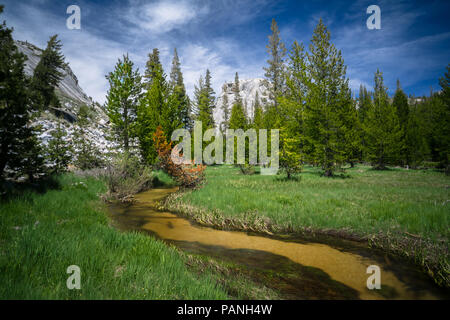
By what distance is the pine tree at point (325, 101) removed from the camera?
17.3 meters

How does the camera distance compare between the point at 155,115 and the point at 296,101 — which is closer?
the point at 296,101

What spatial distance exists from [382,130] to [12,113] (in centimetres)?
3501

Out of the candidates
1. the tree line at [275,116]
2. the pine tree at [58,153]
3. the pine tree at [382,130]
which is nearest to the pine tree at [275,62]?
the tree line at [275,116]

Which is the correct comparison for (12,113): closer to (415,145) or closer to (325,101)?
(325,101)

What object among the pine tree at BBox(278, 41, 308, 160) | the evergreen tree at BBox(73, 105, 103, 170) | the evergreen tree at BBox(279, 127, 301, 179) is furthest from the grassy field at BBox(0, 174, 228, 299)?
the pine tree at BBox(278, 41, 308, 160)

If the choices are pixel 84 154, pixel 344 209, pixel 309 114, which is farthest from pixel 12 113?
pixel 309 114

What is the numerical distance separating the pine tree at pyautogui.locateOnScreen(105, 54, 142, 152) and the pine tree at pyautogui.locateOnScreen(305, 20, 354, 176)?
16928mm

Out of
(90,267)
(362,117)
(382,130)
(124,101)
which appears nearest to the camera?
(90,267)

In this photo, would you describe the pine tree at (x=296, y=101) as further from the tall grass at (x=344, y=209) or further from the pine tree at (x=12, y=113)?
the pine tree at (x=12, y=113)

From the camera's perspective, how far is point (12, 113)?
7.03 m

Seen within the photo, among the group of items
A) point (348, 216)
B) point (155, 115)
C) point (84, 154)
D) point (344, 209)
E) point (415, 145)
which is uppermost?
point (155, 115)

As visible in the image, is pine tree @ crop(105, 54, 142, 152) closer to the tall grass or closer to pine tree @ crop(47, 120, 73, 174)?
pine tree @ crop(47, 120, 73, 174)

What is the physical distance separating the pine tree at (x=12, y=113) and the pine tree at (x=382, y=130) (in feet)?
Result: 109
